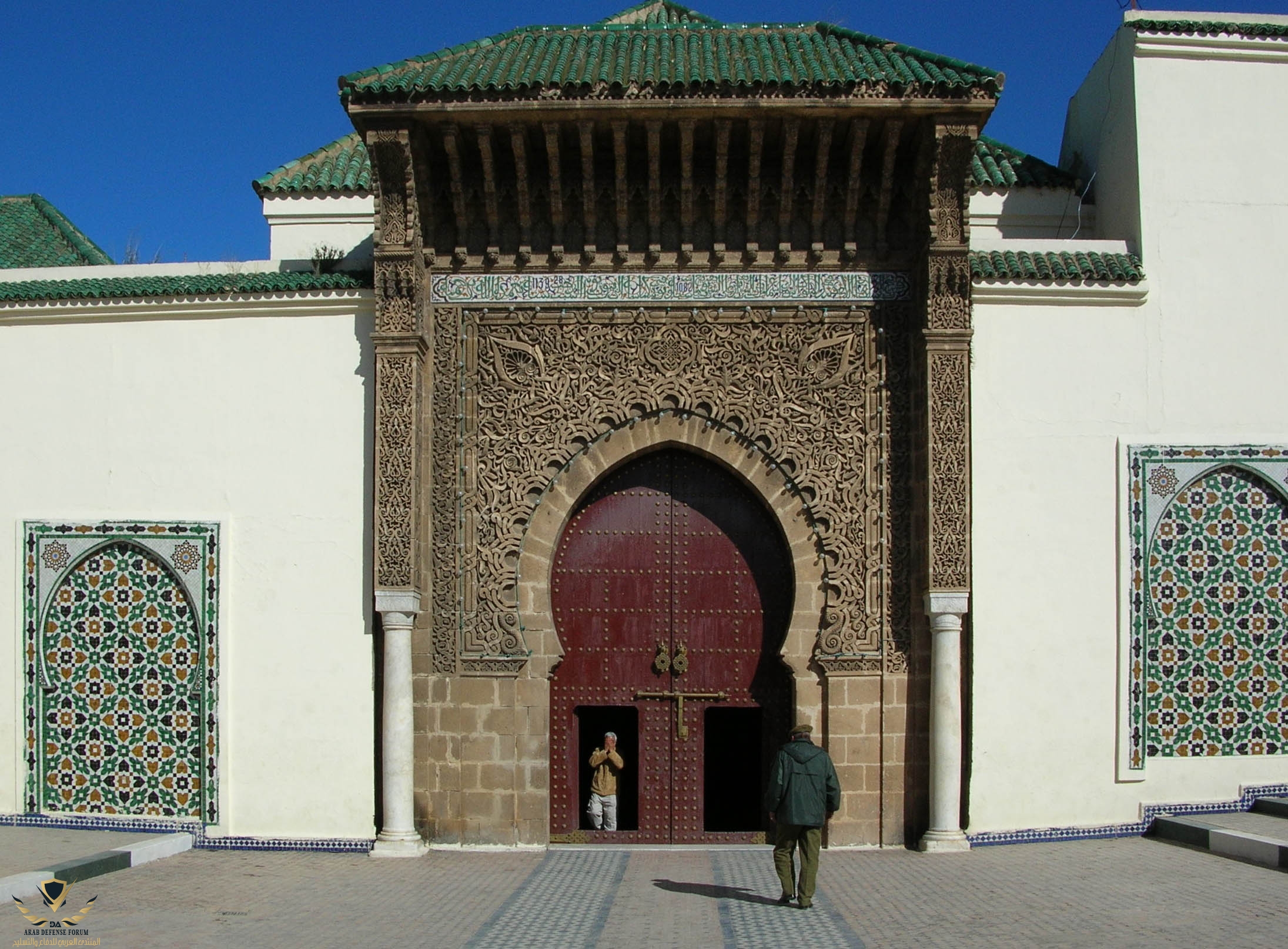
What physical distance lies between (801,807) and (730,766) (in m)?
3.29

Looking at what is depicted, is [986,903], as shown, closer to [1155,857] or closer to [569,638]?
[1155,857]

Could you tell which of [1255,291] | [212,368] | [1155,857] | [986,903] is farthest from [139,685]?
[1255,291]

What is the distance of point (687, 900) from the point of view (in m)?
5.56

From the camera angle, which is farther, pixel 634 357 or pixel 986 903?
pixel 634 357

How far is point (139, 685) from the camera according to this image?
684 centimetres

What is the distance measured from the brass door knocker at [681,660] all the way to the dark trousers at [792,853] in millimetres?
1590

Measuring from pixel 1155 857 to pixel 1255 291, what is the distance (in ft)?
10.4

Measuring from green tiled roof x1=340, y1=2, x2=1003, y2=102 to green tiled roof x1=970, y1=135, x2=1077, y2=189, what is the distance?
1279mm

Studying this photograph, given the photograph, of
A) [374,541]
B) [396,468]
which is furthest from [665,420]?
[374,541]

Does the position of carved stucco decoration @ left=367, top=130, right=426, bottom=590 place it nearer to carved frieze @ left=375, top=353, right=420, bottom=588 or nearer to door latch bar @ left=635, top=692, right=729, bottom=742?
carved frieze @ left=375, top=353, right=420, bottom=588

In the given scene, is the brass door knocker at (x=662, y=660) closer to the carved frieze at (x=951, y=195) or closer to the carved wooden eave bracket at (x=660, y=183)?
the carved wooden eave bracket at (x=660, y=183)

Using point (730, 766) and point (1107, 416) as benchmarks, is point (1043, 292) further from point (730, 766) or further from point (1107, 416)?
point (730, 766)

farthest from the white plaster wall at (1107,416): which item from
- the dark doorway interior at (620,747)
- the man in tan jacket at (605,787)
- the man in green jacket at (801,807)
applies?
the dark doorway interior at (620,747)

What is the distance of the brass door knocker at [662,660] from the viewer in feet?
22.8
